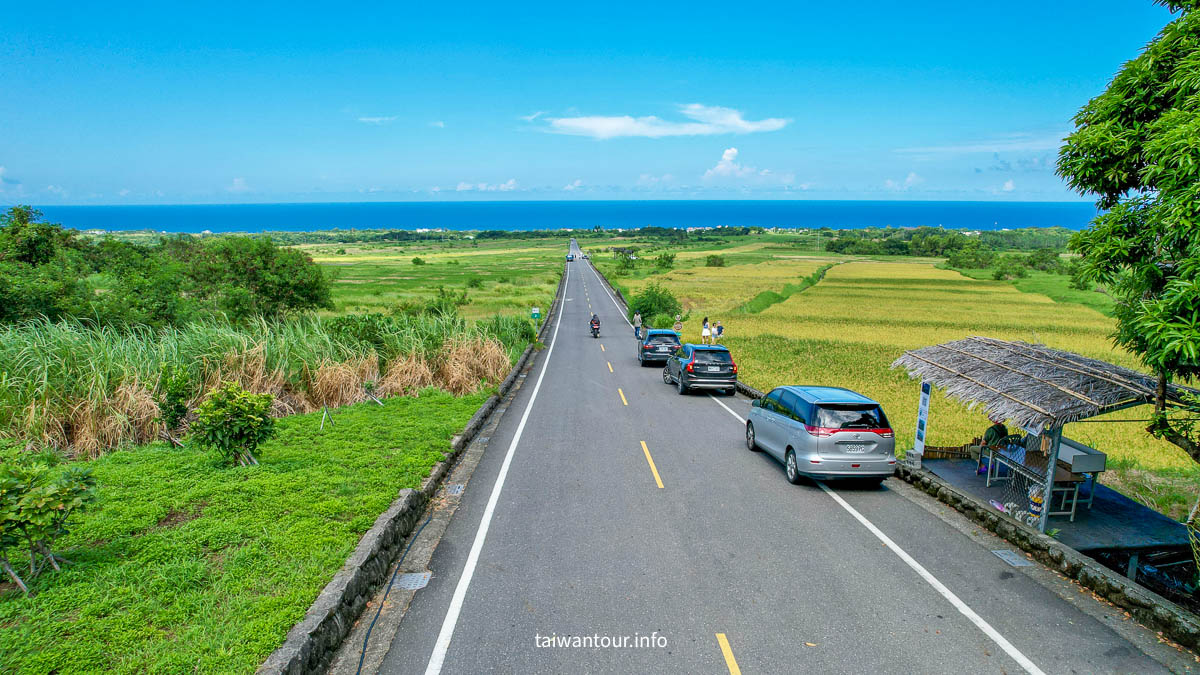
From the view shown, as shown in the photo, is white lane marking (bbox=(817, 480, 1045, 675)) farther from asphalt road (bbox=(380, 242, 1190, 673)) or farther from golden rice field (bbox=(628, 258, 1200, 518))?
golden rice field (bbox=(628, 258, 1200, 518))

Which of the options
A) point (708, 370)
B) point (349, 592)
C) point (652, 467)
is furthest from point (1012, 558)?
point (708, 370)

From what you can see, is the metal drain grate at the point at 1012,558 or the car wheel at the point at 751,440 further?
the car wheel at the point at 751,440

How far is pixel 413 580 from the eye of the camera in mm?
7406

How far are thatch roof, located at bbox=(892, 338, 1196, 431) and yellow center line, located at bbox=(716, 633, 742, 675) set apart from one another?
5467 mm

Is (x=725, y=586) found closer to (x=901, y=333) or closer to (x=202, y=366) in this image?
(x=202, y=366)

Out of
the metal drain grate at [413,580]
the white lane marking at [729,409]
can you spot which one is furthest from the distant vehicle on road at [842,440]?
the metal drain grate at [413,580]

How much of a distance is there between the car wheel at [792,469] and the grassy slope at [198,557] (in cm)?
660

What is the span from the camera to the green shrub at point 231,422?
9203mm

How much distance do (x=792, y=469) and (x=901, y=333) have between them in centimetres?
3106

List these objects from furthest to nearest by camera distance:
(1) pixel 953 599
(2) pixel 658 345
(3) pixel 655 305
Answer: (3) pixel 655 305 < (2) pixel 658 345 < (1) pixel 953 599

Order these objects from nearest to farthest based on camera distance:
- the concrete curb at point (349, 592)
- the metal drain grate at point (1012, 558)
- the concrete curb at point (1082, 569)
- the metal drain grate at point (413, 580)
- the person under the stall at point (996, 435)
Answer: the concrete curb at point (349, 592) → the concrete curb at point (1082, 569) → the metal drain grate at point (413, 580) → the metal drain grate at point (1012, 558) → the person under the stall at point (996, 435)

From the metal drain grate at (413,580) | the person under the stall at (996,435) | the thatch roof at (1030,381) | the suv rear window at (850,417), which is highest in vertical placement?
the thatch roof at (1030,381)

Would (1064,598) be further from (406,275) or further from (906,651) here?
(406,275)

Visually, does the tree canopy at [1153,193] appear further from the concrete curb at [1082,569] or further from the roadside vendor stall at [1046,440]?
the concrete curb at [1082,569]
